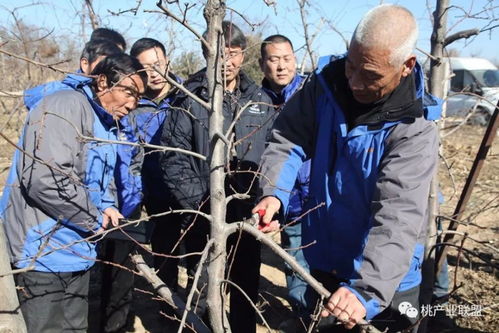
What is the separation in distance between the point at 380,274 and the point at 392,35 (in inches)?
32.0

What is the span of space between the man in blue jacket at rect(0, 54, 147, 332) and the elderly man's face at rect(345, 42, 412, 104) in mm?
917

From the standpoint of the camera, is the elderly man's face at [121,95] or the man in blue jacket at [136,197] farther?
the man in blue jacket at [136,197]

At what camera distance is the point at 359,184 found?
78.2 inches

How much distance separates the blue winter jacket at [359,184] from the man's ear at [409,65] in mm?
105

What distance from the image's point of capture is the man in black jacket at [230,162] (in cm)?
290

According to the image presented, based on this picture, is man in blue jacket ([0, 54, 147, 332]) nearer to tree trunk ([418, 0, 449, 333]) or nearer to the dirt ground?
the dirt ground

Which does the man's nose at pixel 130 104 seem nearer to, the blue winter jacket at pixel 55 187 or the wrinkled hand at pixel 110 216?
the blue winter jacket at pixel 55 187

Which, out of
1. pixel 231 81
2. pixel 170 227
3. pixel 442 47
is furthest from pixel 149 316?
pixel 442 47

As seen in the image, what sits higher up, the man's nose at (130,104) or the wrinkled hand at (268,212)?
the man's nose at (130,104)

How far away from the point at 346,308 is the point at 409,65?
2.93ft

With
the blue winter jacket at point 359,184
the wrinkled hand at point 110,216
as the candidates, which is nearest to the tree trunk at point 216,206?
the blue winter jacket at point 359,184

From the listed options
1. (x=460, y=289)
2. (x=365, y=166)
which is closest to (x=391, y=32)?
(x=365, y=166)

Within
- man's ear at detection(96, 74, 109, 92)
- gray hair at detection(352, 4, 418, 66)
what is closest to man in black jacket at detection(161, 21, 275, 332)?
man's ear at detection(96, 74, 109, 92)

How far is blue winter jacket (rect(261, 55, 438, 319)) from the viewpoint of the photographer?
1753 millimetres
